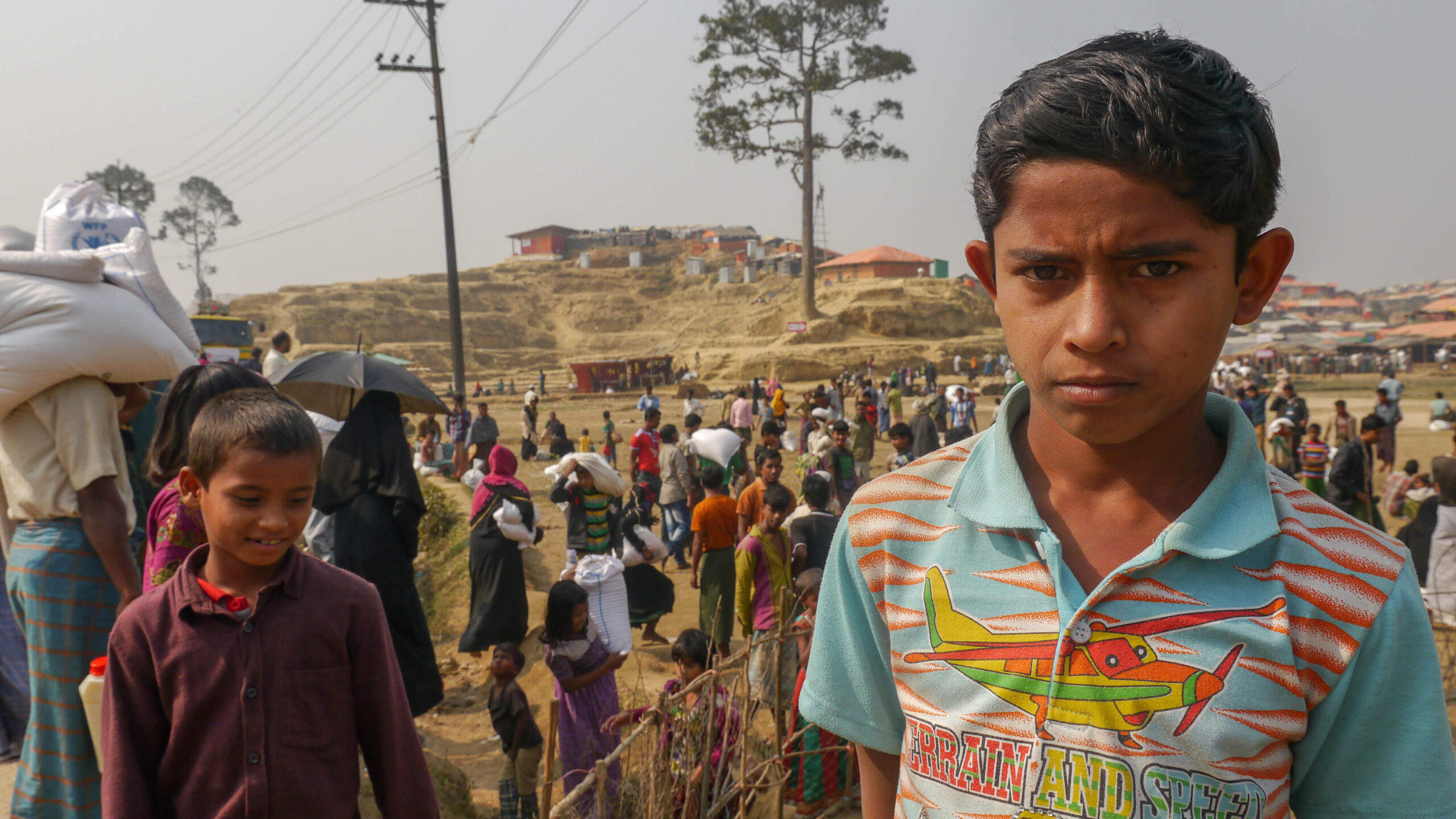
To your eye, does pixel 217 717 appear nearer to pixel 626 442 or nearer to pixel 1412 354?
pixel 626 442

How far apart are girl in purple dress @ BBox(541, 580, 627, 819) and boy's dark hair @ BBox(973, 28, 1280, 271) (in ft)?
11.5

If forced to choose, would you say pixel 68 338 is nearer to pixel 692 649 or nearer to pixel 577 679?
pixel 577 679

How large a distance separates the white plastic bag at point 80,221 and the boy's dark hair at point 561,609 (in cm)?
243

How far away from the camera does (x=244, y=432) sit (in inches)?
73.6

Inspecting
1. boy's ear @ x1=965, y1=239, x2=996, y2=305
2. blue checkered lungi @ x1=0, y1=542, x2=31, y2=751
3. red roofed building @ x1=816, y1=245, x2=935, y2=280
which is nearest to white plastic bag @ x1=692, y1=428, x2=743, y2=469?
blue checkered lungi @ x1=0, y1=542, x2=31, y2=751

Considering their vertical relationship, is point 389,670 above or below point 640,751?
above

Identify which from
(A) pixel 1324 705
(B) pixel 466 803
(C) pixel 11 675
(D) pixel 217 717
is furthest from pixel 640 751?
(C) pixel 11 675

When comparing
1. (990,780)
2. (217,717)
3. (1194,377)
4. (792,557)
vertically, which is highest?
(1194,377)

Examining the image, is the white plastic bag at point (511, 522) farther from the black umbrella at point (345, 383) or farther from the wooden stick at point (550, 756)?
the wooden stick at point (550, 756)

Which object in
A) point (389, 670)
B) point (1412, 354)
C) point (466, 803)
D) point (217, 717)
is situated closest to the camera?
point (217, 717)

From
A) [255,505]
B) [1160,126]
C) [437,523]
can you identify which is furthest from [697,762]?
[437,523]

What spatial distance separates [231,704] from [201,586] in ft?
0.81

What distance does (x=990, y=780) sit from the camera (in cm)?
97

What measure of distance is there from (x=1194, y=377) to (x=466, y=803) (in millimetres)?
4532
